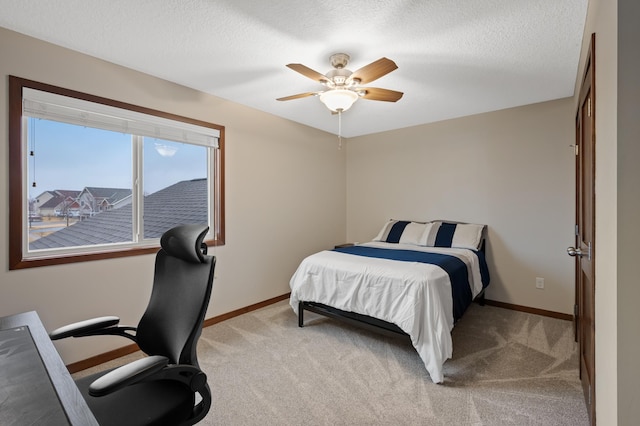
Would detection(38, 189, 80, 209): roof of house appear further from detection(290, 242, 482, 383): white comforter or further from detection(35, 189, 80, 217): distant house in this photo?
detection(290, 242, 482, 383): white comforter

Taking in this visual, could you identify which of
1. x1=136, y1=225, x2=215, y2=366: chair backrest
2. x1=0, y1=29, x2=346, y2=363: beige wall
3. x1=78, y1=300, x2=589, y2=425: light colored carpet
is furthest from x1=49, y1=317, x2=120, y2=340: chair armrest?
x1=0, y1=29, x2=346, y2=363: beige wall

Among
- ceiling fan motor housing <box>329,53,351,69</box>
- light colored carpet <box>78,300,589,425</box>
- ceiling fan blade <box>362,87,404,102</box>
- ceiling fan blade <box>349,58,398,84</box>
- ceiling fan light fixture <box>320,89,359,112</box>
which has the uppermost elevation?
ceiling fan motor housing <box>329,53,351,69</box>

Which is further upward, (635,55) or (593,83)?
(593,83)

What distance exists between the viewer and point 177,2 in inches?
65.4

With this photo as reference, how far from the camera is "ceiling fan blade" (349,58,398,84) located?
191 cm

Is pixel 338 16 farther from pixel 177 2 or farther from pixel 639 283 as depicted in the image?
pixel 639 283

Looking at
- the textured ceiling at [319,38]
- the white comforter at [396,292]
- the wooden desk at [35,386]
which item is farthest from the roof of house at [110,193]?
the white comforter at [396,292]

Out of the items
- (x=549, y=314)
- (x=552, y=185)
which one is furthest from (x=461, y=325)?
(x=552, y=185)

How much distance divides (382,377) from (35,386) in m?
1.91

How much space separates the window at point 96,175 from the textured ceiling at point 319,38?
16.3 inches

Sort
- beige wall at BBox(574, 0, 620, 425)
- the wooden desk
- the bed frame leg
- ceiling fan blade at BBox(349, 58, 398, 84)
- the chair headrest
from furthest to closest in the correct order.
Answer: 1. the bed frame leg
2. ceiling fan blade at BBox(349, 58, 398, 84)
3. the chair headrest
4. beige wall at BBox(574, 0, 620, 425)
5. the wooden desk

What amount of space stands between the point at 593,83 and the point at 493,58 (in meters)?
1.05

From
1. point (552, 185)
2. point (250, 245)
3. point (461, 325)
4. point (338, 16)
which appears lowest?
point (461, 325)

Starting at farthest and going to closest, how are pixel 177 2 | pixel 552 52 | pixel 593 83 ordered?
pixel 552 52 → pixel 177 2 → pixel 593 83
